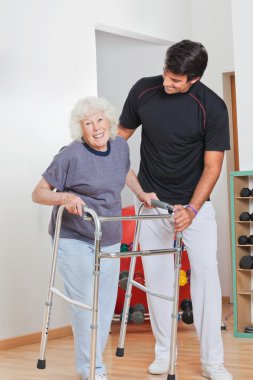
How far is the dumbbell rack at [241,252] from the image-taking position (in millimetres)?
5176

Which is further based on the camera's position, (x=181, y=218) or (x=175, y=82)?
→ (x=175, y=82)

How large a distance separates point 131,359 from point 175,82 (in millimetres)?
1750

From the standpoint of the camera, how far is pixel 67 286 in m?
3.44

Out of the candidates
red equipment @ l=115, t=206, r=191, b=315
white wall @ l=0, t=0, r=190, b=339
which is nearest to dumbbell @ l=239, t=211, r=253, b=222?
red equipment @ l=115, t=206, r=191, b=315

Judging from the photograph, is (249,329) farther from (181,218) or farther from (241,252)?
(181,218)

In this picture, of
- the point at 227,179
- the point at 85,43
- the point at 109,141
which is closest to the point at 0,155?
the point at 85,43

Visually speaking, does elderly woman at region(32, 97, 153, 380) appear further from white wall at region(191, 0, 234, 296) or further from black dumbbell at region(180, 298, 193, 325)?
white wall at region(191, 0, 234, 296)

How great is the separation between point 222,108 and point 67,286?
1164mm

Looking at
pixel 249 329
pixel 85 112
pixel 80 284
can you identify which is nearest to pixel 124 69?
pixel 249 329

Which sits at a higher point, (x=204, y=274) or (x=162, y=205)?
(x=162, y=205)

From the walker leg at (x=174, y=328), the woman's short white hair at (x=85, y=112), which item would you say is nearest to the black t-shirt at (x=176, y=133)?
the woman's short white hair at (x=85, y=112)

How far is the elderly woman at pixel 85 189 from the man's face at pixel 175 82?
0.32m

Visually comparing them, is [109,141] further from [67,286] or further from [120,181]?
[67,286]

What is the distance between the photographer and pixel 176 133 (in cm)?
367
